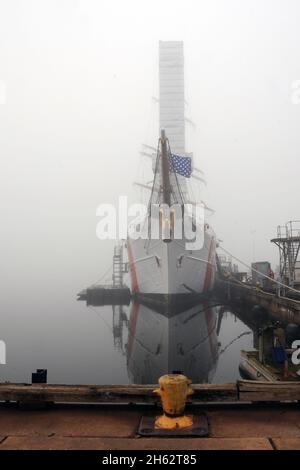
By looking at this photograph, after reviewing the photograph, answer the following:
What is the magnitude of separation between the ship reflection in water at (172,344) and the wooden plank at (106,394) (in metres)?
7.05

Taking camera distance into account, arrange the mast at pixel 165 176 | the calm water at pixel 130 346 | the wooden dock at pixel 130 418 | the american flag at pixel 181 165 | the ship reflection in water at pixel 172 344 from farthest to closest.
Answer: the american flag at pixel 181 165 < the mast at pixel 165 176 < the calm water at pixel 130 346 < the ship reflection in water at pixel 172 344 < the wooden dock at pixel 130 418

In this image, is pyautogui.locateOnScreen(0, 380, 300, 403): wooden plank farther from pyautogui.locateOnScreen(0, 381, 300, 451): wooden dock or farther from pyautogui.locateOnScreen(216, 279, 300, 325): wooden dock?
pyautogui.locateOnScreen(216, 279, 300, 325): wooden dock

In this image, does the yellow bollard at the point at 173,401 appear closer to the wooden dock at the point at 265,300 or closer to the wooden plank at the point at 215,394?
the wooden plank at the point at 215,394

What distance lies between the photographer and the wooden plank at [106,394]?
4.30 metres

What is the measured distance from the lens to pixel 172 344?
1519 cm

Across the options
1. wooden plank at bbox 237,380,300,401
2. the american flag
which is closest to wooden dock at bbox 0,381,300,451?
wooden plank at bbox 237,380,300,401

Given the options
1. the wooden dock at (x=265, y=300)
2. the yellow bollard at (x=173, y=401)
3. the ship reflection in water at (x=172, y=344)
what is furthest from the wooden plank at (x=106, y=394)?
the wooden dock at (x=265, y=300)

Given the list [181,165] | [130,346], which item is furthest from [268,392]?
[181,165]

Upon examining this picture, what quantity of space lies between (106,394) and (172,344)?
11.3 meters

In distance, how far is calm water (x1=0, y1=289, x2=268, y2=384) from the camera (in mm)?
12109

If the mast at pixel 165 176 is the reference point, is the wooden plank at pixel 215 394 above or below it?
below

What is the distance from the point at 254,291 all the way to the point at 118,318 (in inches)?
369
